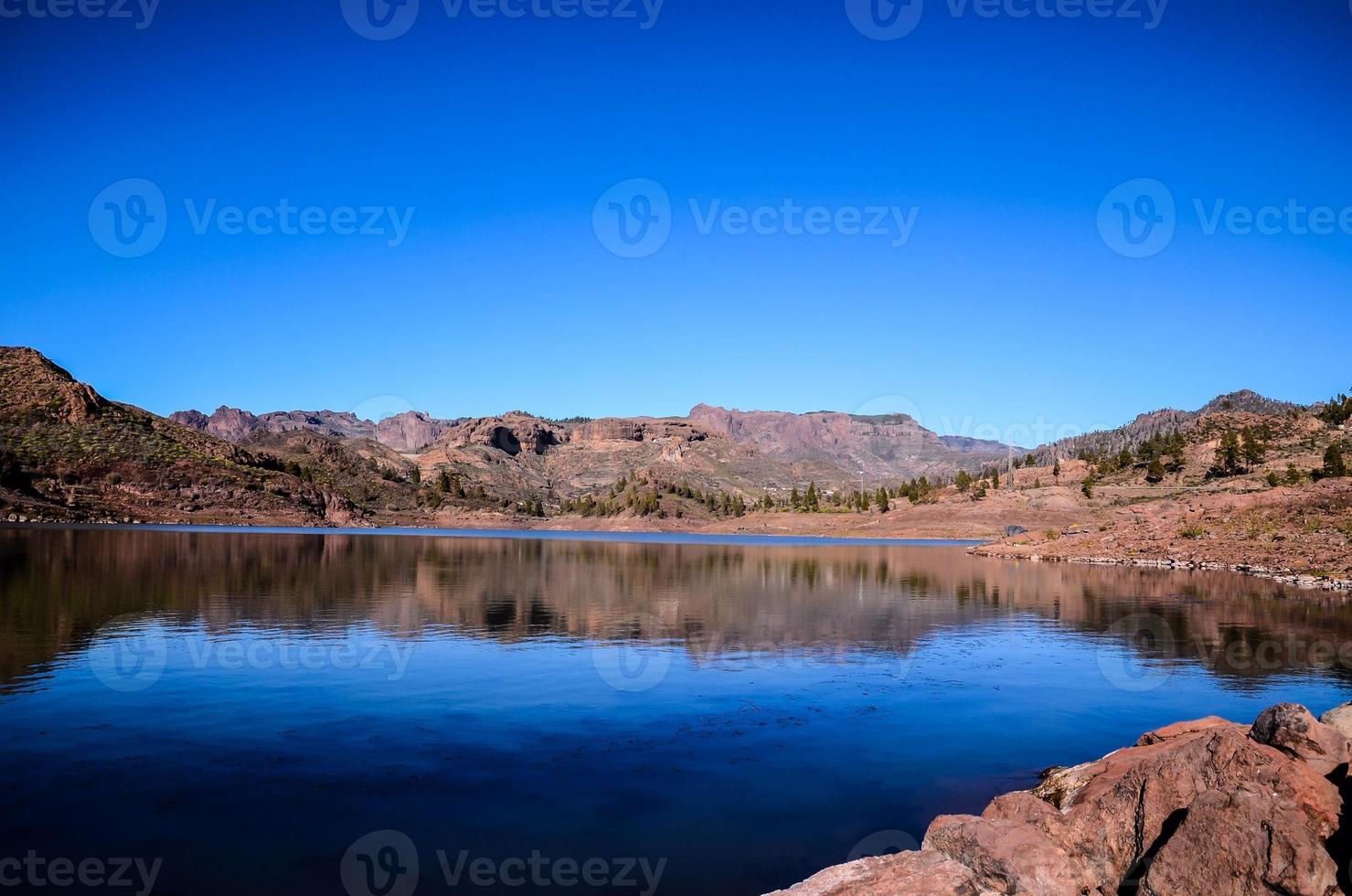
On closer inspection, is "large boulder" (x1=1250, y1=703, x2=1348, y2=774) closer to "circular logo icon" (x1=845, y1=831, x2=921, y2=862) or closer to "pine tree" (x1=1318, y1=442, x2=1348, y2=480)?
"circular logo icon" (x1=845, y1=831, x2=921, y2=862)

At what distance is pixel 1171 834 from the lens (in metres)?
9.62

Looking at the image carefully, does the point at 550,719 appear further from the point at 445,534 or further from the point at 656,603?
the point at 445,534

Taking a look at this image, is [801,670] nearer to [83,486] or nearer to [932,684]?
[932,684]

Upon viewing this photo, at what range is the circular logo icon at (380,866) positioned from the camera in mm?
10211

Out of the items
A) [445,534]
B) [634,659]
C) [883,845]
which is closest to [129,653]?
[634,659]

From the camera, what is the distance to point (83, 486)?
125000 millimetres

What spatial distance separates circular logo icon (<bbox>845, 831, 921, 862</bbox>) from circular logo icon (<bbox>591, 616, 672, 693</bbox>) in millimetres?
9792

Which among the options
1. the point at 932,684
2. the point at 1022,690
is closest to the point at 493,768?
the point at 932,684

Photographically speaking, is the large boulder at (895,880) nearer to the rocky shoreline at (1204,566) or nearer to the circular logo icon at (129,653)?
the circular logo icon at (129,653)

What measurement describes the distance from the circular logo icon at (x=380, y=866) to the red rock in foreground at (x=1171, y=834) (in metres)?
4.82

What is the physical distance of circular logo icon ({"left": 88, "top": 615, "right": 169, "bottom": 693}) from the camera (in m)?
20.2

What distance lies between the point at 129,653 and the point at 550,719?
44.6 ft

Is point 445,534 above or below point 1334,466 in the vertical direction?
below

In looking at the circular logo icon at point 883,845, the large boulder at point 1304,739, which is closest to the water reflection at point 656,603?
the large boulder at point 1304,739
